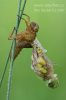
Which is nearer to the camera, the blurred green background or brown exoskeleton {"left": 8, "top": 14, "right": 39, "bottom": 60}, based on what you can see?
brown exoskeleton {"left": 8, "top": 14, "right": 39, "bottom": 60}

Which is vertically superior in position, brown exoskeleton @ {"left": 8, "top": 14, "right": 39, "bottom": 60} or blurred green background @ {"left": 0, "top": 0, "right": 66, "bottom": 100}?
brown exoskeleton @ {"left": 8, "top": 14, "right": 39, "bottom": 60}

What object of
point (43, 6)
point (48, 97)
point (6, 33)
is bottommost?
point (48, 97)

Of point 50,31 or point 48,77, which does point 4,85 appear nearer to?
point 50,31

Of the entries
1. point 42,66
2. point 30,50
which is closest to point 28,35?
point 42,66

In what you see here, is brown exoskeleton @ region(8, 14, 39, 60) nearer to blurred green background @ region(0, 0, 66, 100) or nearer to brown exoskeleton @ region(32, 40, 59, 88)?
brown exoskeleton @ region(32, 40, 59, 88)

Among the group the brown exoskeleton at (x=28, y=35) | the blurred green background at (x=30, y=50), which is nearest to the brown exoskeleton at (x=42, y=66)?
the brown exoskeleton at (x=28, y=35)

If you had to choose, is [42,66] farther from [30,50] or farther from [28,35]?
[30,50]

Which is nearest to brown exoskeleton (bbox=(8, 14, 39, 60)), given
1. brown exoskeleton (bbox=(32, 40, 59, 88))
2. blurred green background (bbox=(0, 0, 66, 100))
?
brown exoskeleton (bbox=(32, 40, 59, 88))

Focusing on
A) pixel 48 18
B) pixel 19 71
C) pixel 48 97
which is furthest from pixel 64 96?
pixel 48 18

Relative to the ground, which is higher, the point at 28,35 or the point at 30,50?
the point at 28,35
